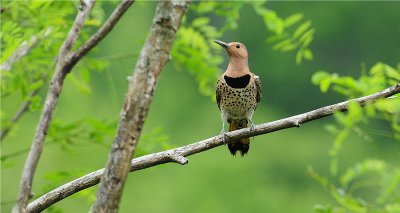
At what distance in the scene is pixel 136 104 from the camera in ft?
10.3

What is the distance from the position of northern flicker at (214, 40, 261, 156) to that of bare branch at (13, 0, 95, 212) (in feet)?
8.03

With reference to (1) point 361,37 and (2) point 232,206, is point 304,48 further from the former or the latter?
(1) point 361,37

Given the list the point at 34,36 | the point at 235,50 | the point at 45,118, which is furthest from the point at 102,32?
the point at 235,50

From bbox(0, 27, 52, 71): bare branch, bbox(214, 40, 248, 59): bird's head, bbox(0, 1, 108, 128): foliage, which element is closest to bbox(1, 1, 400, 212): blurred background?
bbox(0, 1, 108, 128): foliage

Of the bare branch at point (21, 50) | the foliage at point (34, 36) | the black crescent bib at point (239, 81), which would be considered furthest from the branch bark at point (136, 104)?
the black crescent bib at point (239, 81)

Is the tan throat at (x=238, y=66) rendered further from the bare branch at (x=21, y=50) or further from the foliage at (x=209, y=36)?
the bare branch at (x=21, y=50)

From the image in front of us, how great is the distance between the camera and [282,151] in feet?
93.9

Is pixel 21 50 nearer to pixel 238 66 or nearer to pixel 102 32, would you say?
pixel 238 66

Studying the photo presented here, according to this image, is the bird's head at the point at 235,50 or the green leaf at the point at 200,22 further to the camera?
the green leaf at the point at 200,22

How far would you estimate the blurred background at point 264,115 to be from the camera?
23391 mm

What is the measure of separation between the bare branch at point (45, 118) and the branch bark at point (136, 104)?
52 cm

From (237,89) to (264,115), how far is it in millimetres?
19082

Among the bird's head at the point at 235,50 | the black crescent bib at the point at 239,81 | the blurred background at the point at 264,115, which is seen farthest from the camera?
the blurred background at the point at 264,115

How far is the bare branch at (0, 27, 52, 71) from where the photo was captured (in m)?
5.62
